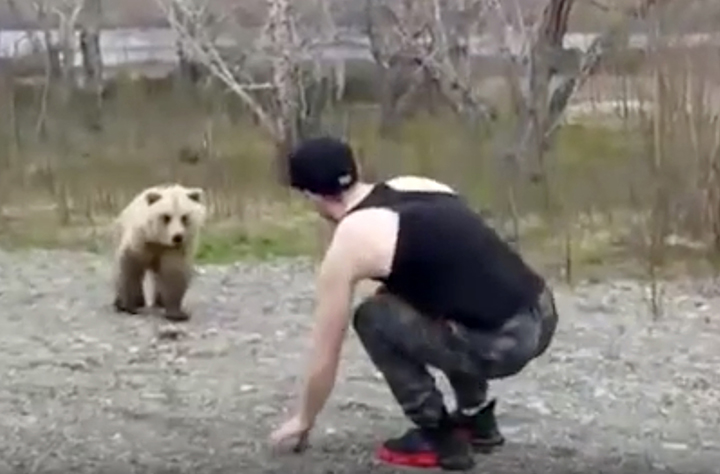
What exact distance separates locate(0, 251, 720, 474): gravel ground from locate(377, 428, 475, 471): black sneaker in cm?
7

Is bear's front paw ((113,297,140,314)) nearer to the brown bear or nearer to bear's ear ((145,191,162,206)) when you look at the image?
the brown bear

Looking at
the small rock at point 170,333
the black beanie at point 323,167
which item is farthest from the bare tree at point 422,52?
the black beanie at point 323,167

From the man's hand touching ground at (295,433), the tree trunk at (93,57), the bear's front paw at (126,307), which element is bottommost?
the tree trunk at (93,57)

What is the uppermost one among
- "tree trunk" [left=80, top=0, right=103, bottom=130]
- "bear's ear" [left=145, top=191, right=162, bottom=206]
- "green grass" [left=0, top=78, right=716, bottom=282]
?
"bear's ear" [left=145, top=191, right=162, bottom=206]

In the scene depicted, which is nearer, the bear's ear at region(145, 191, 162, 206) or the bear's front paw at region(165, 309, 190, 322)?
the bear's ear at region(145, 191, 162, 206)

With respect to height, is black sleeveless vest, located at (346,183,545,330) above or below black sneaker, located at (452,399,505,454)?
above

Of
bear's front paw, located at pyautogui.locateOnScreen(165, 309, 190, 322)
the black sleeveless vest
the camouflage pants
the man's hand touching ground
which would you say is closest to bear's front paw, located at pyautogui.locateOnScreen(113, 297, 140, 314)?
bear's front paw, located at pyautogui.locateOnScreen(165, 309, 190, 322)

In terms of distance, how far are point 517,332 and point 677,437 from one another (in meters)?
1.20

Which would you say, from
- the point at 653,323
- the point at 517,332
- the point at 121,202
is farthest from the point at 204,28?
the point at 517,332

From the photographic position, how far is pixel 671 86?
1071 centimetres

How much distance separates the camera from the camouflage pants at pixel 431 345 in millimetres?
5285

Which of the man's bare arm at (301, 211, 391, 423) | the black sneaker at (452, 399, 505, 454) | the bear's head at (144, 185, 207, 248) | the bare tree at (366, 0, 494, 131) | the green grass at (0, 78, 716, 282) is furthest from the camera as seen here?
the bare tree at (366, 0, 494, 131)

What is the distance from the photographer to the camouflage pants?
5.29 metres

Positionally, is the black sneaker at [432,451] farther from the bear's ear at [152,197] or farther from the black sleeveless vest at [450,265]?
the bear's ear at [152,197]
